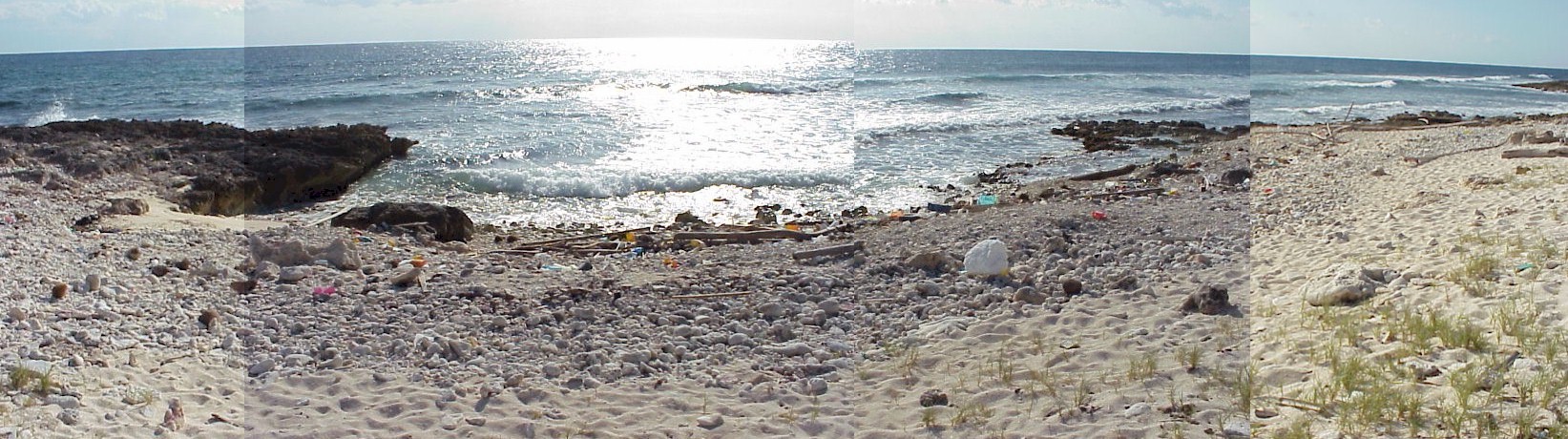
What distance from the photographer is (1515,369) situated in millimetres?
3545

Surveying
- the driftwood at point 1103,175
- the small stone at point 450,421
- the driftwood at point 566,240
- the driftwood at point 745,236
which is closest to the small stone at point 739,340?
the small stone at point 450,421

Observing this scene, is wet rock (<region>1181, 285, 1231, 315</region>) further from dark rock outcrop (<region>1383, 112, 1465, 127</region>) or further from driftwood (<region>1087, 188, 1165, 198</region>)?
dark rock outcrop (<region>1383, 112, 1465, 127</region>)

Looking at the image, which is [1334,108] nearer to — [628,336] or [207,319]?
[628,336]

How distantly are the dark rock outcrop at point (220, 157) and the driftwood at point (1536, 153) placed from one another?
14.6 meters

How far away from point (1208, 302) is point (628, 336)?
10.6ft

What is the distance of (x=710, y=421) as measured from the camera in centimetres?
396

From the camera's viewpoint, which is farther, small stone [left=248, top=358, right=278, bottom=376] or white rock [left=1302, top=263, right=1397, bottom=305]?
white rock [left=1302, top=263, right=1397, bottom=305]

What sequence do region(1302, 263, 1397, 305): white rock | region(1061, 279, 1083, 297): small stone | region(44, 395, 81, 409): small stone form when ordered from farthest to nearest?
region(1061, 279, 1083, 297): small stone
region(1302, 263, 1397, 305): white rock
region(44, 395, 81, 409): small stone

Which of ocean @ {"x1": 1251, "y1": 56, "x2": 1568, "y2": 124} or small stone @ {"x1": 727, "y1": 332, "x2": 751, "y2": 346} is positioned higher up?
ocean @ {"x1": 1251, "y1": 56, "x2": 1568, "y2": 124}

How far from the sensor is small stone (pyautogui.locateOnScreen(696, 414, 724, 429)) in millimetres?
3938

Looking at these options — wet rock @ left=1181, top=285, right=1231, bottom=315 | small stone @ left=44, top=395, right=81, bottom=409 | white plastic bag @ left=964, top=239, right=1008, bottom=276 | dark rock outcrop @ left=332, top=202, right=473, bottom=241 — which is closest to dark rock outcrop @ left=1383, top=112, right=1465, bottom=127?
white plastic bag @ left=964, top=239, right=1008, bottom=276

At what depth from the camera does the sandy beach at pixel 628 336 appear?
154 inches

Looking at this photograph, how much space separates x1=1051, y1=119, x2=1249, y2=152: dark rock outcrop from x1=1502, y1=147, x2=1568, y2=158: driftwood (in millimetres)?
7835

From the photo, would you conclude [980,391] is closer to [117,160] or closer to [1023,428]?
[1023,428]
